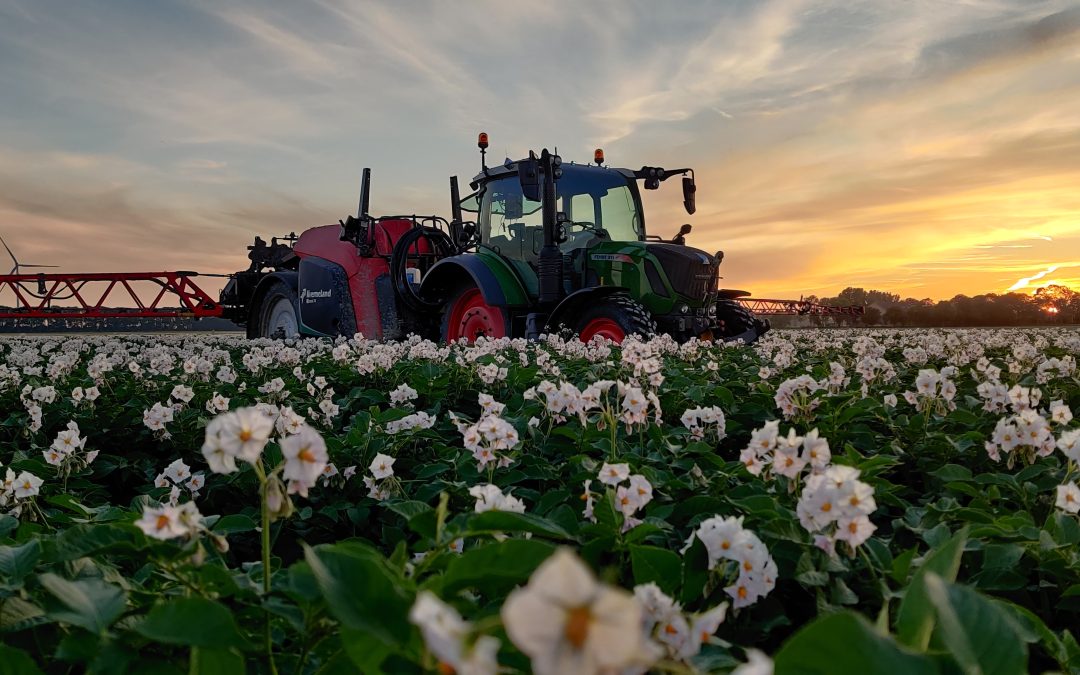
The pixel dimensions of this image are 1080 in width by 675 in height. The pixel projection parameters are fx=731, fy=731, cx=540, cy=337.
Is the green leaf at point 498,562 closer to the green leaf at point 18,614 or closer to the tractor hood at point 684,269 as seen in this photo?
the green leaf at point 18,614

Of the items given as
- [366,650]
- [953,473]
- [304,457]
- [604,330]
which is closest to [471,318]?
[604,330]

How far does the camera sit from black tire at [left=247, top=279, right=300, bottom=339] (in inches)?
566

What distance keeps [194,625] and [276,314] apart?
50.2 ft

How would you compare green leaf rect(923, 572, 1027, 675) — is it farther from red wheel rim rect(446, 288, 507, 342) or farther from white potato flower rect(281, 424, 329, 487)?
red wheel rim rect(446, 288, 507, 342)

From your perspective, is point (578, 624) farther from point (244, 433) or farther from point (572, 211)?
point (572, 211)

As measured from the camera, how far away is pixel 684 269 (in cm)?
1033

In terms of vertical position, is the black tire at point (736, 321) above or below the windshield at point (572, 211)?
below

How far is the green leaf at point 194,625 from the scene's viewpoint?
0.98 metres

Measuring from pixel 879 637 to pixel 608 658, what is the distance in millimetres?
347

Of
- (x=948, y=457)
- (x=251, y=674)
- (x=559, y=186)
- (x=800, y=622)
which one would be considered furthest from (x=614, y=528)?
(x=559, y=186)

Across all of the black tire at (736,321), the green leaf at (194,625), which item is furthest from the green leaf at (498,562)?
the black tire at (736,321)

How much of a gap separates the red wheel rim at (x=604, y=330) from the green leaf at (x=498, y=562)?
799 cm

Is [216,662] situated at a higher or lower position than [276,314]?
lower

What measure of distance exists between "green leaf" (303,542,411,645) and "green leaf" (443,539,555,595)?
0.13m
